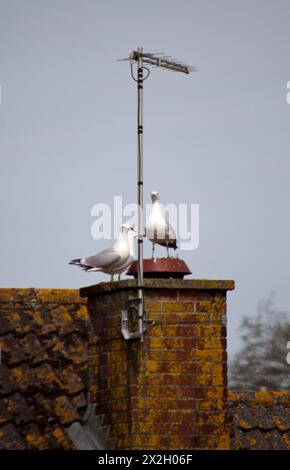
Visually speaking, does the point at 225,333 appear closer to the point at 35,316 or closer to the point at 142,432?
the point at 142,432

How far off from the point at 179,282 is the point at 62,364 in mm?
1519

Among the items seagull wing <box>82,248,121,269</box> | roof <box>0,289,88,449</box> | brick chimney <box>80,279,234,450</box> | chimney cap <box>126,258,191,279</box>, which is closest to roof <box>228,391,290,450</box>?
brick chimney <box>80,279,234,450</box>

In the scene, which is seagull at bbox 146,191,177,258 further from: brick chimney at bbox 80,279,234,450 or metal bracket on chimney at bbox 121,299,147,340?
metal bracket on chimney at bbox 121,299,147,340

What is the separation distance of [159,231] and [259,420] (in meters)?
1.87

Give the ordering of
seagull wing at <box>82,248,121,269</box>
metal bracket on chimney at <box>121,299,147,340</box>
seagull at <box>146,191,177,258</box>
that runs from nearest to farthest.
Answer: metal bracket on chimney at <box>121,299,147,340</box> → seagull wing at <box>82,248,121,269</box> → seagull at <box>146,191,177,258</box>

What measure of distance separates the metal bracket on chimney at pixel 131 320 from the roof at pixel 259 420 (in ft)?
5.06

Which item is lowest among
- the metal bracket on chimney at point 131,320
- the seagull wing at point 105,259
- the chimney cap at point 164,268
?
the metal bracket on chimney at point 131,320

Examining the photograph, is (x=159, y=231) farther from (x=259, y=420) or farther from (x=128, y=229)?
(x=259, y=420)

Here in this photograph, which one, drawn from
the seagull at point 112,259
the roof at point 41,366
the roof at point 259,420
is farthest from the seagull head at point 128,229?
the roof at point 259,420

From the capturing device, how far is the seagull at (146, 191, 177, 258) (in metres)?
14.6

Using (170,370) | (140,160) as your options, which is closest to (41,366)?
(170,370)

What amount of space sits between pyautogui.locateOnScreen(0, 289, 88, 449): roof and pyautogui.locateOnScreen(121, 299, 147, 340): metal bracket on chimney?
97cm

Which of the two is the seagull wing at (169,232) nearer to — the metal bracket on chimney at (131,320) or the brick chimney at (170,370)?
the brick chimney at (170,370)

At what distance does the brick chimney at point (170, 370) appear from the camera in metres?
13.3
